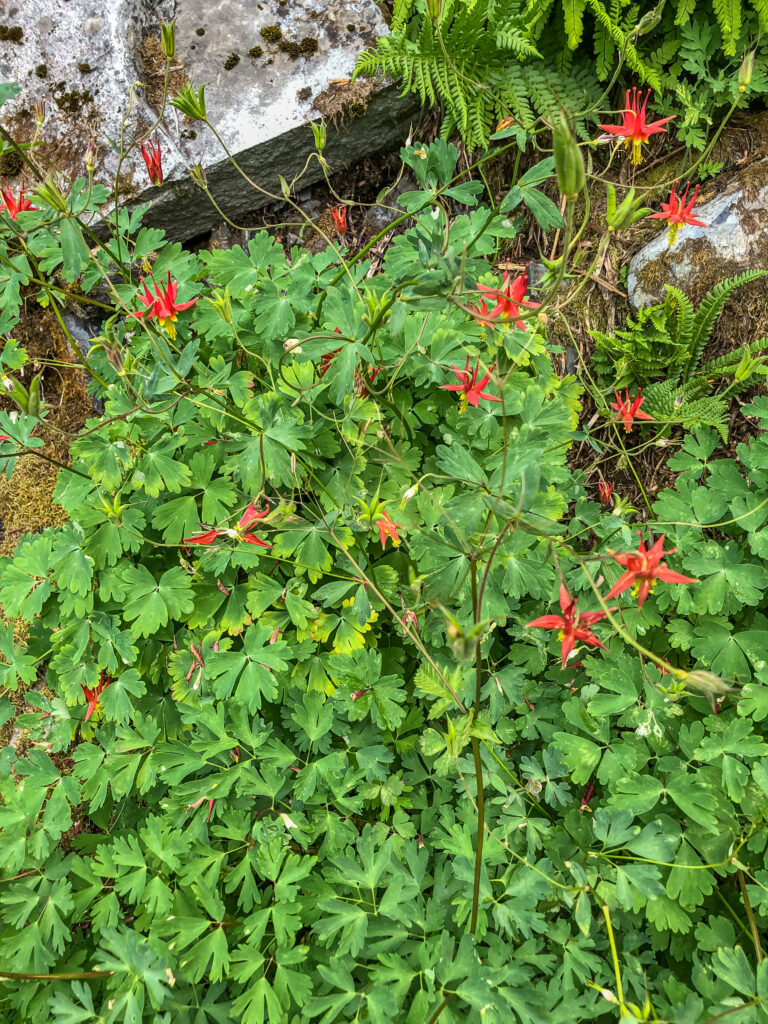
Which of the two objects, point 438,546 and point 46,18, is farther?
point 46,18

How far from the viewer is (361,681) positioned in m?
2.01

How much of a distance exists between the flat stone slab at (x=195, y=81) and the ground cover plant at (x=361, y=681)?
77cm

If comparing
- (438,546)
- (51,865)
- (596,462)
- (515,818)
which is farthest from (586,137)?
(51,865)

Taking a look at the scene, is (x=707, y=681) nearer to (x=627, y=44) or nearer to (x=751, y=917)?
(x=751, y=917)

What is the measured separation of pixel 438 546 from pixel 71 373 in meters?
2.21

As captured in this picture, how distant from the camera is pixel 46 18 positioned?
286 centimetres

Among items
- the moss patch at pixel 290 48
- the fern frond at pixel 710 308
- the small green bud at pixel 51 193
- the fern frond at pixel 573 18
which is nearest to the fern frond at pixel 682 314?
the fern frond at pixel 710 308

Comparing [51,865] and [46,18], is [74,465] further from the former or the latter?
[46,18]

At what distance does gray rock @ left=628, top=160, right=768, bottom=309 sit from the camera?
8.16ft

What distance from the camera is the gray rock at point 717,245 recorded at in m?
2.49

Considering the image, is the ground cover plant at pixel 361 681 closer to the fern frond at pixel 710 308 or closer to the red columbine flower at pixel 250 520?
the red columbine flower at pixel 250 520

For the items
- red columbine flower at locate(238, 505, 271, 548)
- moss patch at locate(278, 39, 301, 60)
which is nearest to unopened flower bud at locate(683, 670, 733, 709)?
red columbine flower at locate(238, 505, 271, 548)

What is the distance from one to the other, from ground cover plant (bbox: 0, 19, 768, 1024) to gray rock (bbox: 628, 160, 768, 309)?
599 millimetres

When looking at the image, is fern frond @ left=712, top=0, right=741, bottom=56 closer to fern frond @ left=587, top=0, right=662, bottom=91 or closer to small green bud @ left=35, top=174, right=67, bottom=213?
fern frond @ left=587, top=0, right=662, bottom=91
